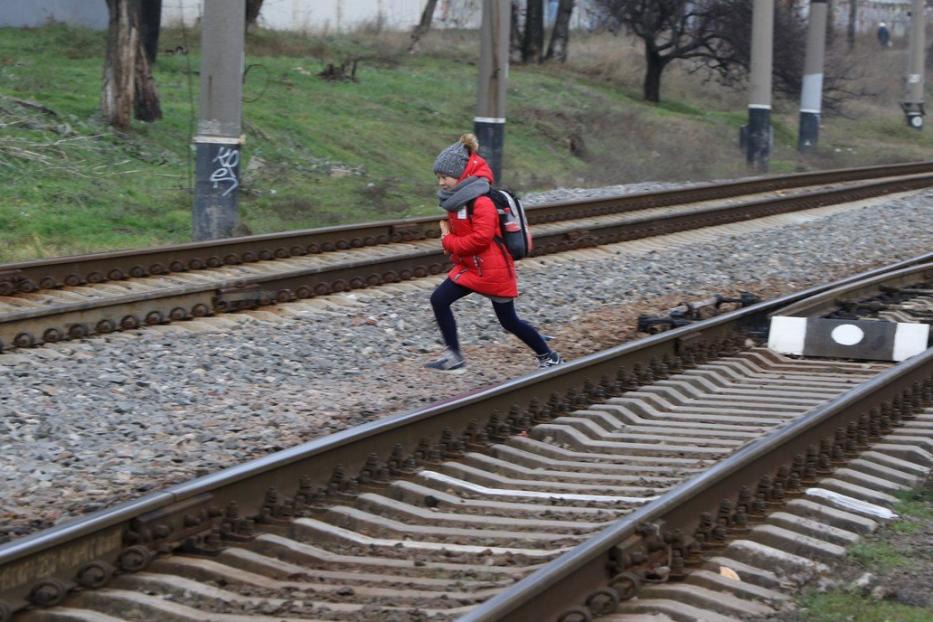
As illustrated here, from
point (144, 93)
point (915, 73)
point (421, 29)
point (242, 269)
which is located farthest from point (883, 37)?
point (242, 269)

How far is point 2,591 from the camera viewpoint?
4.79m

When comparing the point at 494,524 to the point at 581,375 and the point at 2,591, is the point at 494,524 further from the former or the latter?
the point at 581,375

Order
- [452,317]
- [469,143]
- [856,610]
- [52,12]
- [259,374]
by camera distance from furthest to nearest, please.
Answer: [52,12] → [452,317] → [259,374] → [469,143] → [856,610]

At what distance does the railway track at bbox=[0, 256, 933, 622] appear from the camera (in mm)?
5000

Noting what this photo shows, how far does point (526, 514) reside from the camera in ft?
20.6

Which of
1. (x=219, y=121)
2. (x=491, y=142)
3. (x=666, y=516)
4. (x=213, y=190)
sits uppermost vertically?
(x=219, y=121)

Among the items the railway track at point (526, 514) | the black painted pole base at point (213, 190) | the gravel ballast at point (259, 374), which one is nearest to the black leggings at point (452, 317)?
the gravel ballast at point (259, 374)

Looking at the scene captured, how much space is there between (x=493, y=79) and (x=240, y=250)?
31.2ft

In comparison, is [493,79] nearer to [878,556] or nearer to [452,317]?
[452,317]

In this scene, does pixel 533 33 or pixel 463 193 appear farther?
pixel 533 33

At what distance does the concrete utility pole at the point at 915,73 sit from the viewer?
146ft

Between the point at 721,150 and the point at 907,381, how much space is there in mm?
25827

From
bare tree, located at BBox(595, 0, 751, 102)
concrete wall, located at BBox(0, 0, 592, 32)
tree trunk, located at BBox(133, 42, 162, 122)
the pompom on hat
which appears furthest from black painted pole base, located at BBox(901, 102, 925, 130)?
the pompom on hat

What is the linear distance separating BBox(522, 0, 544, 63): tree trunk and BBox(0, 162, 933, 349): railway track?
2369 cm
